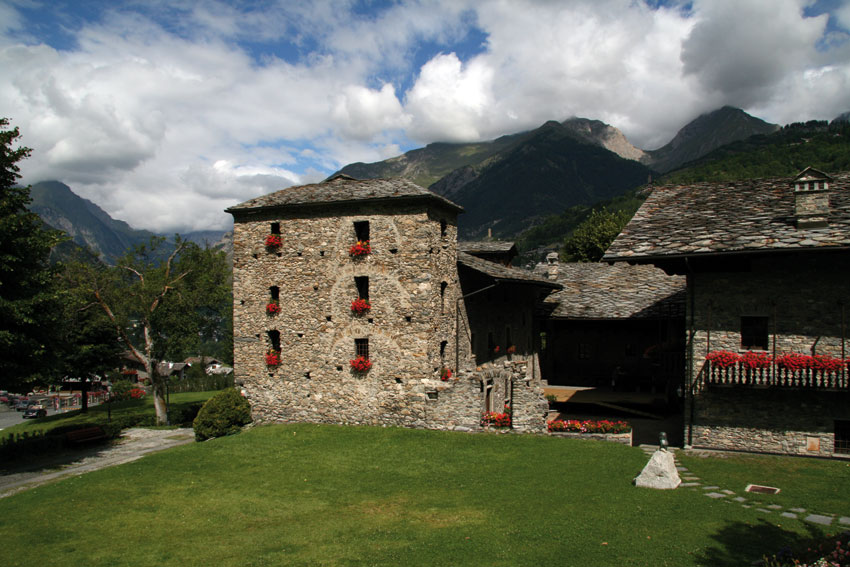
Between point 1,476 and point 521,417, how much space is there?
67.0 ft

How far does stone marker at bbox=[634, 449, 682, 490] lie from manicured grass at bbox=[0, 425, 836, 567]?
12.0 inches

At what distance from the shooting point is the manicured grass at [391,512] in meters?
10.6

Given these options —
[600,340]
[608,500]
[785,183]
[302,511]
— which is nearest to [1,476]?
[302,511]

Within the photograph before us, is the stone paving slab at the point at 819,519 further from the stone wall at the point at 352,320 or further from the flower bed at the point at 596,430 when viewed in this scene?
the stone wall at the point at 352,320

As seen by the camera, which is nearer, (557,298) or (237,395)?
(237,395)

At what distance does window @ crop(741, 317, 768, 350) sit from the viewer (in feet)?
57.5

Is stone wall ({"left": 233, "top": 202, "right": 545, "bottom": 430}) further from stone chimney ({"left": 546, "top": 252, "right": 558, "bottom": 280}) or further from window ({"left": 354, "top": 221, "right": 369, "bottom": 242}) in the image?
stone chimney ({"left": 546, "top": 252, "right": 558, "bottom": 280})

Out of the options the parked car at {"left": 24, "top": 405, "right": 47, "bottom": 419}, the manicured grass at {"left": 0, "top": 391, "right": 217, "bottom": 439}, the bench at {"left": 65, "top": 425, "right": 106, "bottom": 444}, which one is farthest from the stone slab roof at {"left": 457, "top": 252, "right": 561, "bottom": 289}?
the parked car at {"left": 24, "top": 405, "right": 47, "bottom": 419}

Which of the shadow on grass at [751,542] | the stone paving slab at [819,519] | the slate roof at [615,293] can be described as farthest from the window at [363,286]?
the stone paving slab at [819,519]

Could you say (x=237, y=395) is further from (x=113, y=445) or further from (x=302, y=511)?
(x=302, y=511)

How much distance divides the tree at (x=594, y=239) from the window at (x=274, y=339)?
3410 centimetres

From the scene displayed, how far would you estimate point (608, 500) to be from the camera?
43.1ft

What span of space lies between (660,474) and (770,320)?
23.0ft

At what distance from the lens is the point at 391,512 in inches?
527
